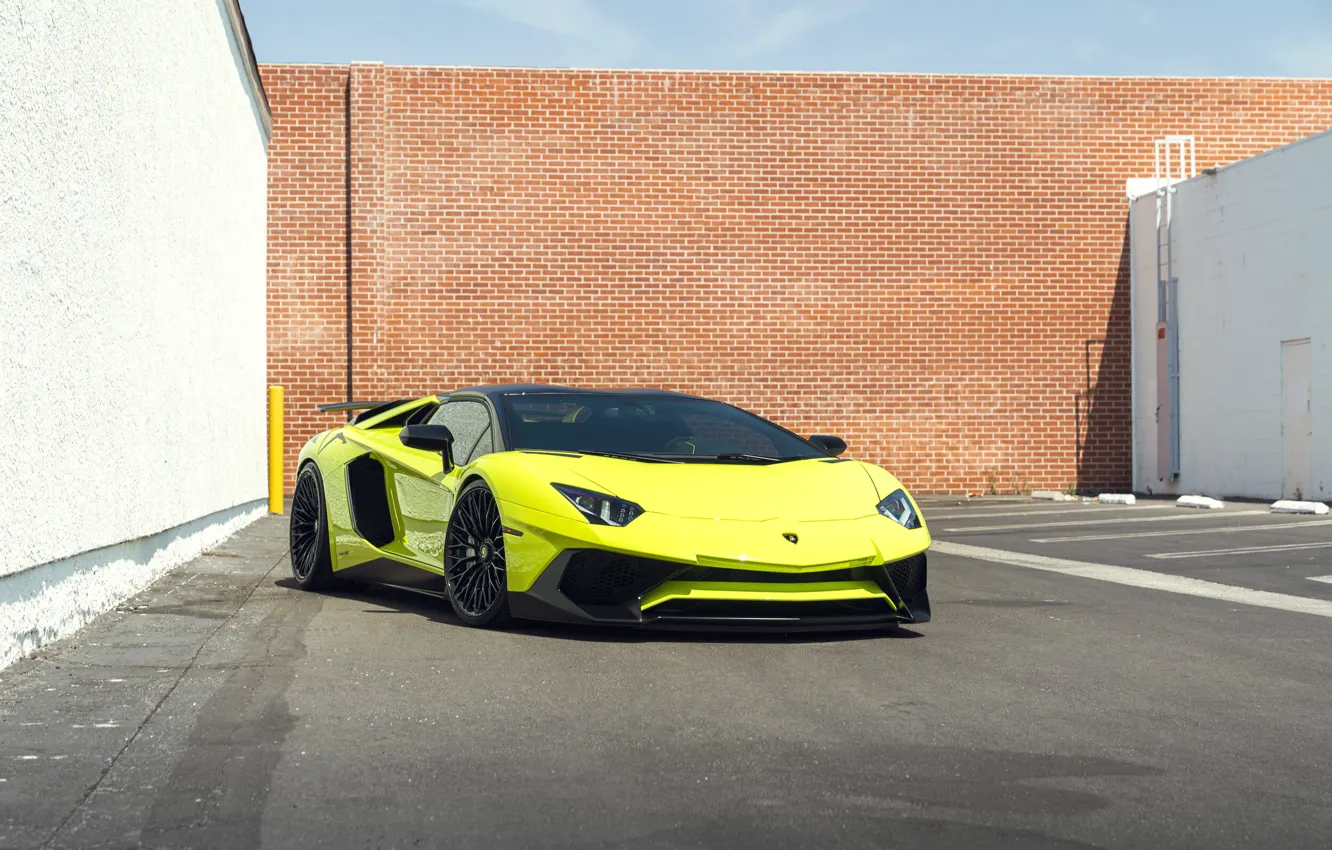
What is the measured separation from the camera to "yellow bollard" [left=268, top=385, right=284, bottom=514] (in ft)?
55.1

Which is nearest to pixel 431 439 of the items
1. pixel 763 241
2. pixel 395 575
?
pixel 395 575

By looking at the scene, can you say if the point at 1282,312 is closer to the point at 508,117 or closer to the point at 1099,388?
the point at 1099,388

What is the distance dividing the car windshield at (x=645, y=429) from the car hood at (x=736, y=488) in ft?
0.89

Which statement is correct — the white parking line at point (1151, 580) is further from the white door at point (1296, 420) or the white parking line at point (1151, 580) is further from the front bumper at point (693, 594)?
the white door at point (1296, 420)

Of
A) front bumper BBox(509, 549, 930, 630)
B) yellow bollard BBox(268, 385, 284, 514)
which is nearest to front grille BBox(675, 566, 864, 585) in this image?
front bumper BBox(509, 549, 930, 630)

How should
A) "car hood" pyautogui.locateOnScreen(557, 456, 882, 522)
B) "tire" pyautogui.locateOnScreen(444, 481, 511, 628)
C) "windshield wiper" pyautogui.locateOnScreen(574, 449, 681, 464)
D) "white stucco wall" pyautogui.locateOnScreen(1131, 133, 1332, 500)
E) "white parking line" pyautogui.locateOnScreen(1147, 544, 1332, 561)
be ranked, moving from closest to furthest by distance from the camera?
"car hood" pyautogui.locateOnScreen(557, 456, 882, 522) → "tire" pyautogui.locateOnScreen(444, 481, 511, 628) → "windshield wiper" pyautogui.locateOnScreen(574, 449, 681, 464) → "white parking line" pyautogui.locateOnScreen(1147, 544, 1332, 561) → "white stucco wall" pyautogui.locateOnScreen(1131, 133, 1332, 500)

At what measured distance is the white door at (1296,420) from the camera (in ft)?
59.5

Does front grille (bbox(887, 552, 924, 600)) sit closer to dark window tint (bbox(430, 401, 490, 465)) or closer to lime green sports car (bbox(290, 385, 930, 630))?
lime green sports car (bbox(290, 385, 930, 630))

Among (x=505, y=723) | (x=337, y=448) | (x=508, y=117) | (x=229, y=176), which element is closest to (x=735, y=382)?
(x=508, y=117)

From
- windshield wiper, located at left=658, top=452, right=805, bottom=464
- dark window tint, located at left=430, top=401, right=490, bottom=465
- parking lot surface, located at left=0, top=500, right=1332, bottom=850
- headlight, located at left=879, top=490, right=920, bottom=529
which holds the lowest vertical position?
parking lot surface, located at left=0, top=500, right=1332, bottom=850

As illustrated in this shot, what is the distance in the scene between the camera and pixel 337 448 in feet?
28.1

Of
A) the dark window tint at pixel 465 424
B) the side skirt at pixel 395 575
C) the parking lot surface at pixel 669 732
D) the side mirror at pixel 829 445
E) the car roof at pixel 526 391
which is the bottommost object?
the parking lot surface at pixel 669 732

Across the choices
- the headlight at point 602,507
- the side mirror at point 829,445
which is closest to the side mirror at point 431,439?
the headlight at point 602,507

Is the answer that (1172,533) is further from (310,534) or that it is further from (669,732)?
(669,732)
